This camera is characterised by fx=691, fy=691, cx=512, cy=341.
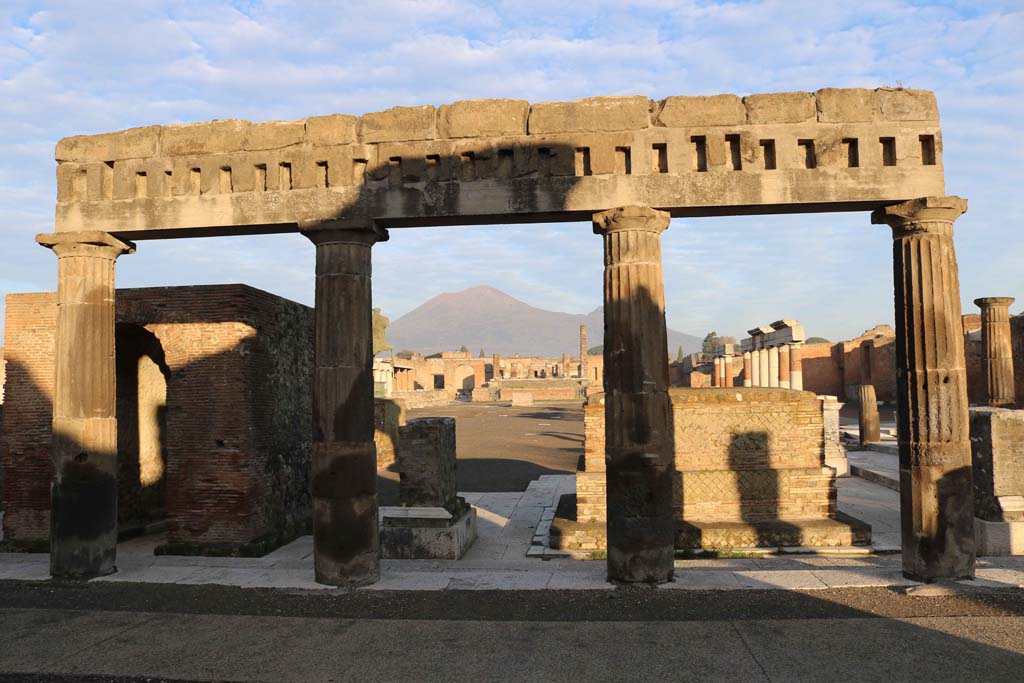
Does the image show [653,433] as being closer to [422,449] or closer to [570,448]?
[422,449]

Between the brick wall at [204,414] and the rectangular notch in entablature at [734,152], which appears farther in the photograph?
the brick wall at [204,414]

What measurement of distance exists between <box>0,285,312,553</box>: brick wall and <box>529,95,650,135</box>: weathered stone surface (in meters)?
4.56

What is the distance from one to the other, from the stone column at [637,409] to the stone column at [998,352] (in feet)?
47.1

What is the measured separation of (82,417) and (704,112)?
286 inches

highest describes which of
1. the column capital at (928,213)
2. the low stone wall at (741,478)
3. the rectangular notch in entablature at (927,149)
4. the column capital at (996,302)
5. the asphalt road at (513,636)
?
the rectangular notch in entablature at (927,149)

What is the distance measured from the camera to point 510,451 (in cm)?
2164

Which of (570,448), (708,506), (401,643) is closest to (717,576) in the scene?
(708,506)

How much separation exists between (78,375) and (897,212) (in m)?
8.62

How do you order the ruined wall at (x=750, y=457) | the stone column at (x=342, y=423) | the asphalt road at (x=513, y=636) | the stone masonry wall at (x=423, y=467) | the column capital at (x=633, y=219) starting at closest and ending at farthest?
the asphalt road at (x=513, y=636) → the column capital at (x=633, y=219) → the stone column at (x=342, y=423) → the stone masonry wall at (x=423, y=467) → the ruined wall at (x=750, y=457)

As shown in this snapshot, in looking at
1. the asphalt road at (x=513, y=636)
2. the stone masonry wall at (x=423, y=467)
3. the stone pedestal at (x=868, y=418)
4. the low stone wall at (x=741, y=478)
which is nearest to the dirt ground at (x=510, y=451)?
the low stone wall at (x=741, y=478)

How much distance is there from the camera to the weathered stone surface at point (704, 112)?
6852 mm

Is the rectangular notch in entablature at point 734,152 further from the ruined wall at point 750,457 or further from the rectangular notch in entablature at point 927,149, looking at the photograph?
the ruined wall at point 750,457

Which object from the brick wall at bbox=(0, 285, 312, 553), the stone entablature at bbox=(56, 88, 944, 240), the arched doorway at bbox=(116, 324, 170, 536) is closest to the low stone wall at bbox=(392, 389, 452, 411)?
the arched doorway at bbox=(116, 324, 170, 536)

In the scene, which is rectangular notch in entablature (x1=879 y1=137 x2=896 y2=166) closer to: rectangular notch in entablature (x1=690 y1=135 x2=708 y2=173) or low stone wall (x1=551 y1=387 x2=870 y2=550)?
rectangular notch in entablature (x1=690 y1=135 x2=708 y2=173)
